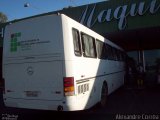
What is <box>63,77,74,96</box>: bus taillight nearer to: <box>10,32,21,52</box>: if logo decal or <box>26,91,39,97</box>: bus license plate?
<box>26,91,39,97</box>: bus license plate

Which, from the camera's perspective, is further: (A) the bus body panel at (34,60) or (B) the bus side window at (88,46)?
(B) the bus side window at (88,46)

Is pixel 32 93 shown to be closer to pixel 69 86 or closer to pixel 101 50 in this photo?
pixel 69 86

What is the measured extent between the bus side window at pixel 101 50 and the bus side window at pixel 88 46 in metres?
0.49

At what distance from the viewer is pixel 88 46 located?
790cm

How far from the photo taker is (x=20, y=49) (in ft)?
23.4

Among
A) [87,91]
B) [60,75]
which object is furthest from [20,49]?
[87,91]

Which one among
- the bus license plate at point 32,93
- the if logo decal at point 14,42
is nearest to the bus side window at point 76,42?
the bus license plate at point 32,93

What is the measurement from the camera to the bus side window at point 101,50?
898 centimetres

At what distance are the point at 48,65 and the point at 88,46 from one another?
1.84 meters

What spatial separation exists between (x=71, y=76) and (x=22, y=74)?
168 cm

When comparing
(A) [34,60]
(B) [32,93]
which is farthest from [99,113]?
(A) [34,60]

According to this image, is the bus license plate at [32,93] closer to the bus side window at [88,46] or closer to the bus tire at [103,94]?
the bus side window at [88,46]

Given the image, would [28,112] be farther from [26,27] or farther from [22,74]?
[26,27]

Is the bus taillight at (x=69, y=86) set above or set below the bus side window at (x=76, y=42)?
below
